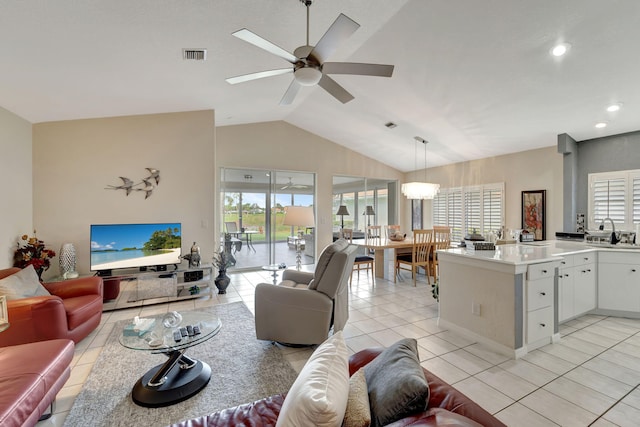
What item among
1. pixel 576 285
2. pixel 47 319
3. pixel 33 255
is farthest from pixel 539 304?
pixel 33 255

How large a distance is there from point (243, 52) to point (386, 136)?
385 centimetres

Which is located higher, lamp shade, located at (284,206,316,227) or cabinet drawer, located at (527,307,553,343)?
lamp shade, located at (284,206,316,227)

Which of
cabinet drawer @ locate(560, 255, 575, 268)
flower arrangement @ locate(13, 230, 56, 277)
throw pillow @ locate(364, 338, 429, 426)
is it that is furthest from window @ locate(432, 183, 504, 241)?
flower arrangement @ locate(13, 230, 56, 277)

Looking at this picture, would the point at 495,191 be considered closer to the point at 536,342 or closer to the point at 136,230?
the point at 536,342

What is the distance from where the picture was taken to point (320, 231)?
7125 mm

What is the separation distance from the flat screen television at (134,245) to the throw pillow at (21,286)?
3.94 ft

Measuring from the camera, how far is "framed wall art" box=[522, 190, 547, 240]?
5.36m

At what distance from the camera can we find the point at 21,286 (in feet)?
8.98

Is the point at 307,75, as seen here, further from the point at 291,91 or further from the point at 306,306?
the point at 306,306

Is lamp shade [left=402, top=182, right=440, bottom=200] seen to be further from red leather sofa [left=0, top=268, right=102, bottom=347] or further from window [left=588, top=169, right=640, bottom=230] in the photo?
red leather sofa [left=0, top=268, right=102, bottom=347]

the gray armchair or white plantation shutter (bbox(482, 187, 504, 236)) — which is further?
white plantation shutter (bbox(482, 187, 504, 236))

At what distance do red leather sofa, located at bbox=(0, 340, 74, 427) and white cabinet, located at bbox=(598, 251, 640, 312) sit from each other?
568 centimetres

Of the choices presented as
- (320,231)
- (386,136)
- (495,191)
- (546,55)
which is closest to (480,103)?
(546,55)

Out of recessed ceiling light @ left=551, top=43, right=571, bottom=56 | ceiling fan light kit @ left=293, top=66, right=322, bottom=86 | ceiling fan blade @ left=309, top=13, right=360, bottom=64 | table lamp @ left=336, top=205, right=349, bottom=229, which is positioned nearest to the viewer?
ceiling fan blade @ left=309, top=13, right=360, bottom=64
